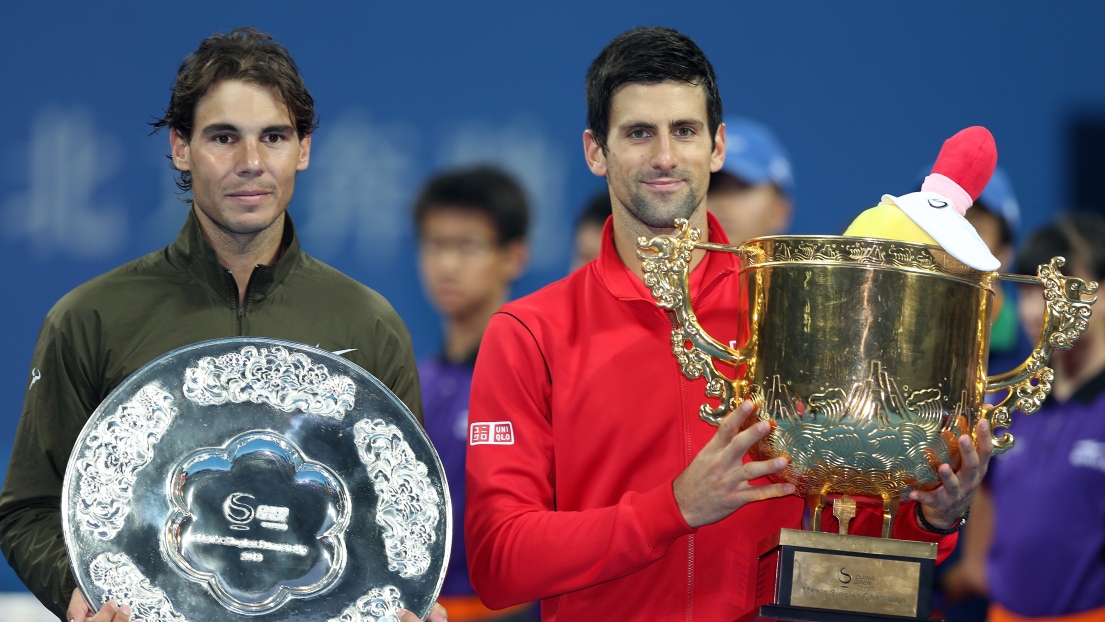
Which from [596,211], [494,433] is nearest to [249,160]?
[494,433]

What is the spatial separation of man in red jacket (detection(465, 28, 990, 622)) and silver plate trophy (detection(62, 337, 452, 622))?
0.22 metres

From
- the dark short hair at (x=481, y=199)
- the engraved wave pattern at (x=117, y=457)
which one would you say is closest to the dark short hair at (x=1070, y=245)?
the dark short hair at (x=481, y=199)

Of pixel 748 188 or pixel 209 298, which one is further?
pixel 748 188

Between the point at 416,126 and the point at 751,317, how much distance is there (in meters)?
2.92

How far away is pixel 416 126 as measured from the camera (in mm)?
4988

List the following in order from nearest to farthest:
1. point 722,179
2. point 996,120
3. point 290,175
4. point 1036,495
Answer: point 290,175, point 1036,495, point 722,179, point 996,120

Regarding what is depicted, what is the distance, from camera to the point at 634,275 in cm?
263

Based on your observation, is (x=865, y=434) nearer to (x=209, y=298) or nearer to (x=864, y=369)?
(x=864, y=369)

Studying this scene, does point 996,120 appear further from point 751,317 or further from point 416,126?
point 751,317

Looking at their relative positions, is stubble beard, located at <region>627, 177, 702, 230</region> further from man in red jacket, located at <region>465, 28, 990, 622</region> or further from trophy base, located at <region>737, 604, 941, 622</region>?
trophy base, located at <region>737, 604, 941, 622</region>

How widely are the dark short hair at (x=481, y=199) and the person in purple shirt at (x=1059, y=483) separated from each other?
1594 millimetres

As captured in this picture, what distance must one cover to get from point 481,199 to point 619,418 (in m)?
2.11

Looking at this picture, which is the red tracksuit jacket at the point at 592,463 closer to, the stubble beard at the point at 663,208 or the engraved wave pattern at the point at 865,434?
the stubble beard at the point at 663,208

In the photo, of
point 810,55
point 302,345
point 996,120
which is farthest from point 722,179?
point 302,345
